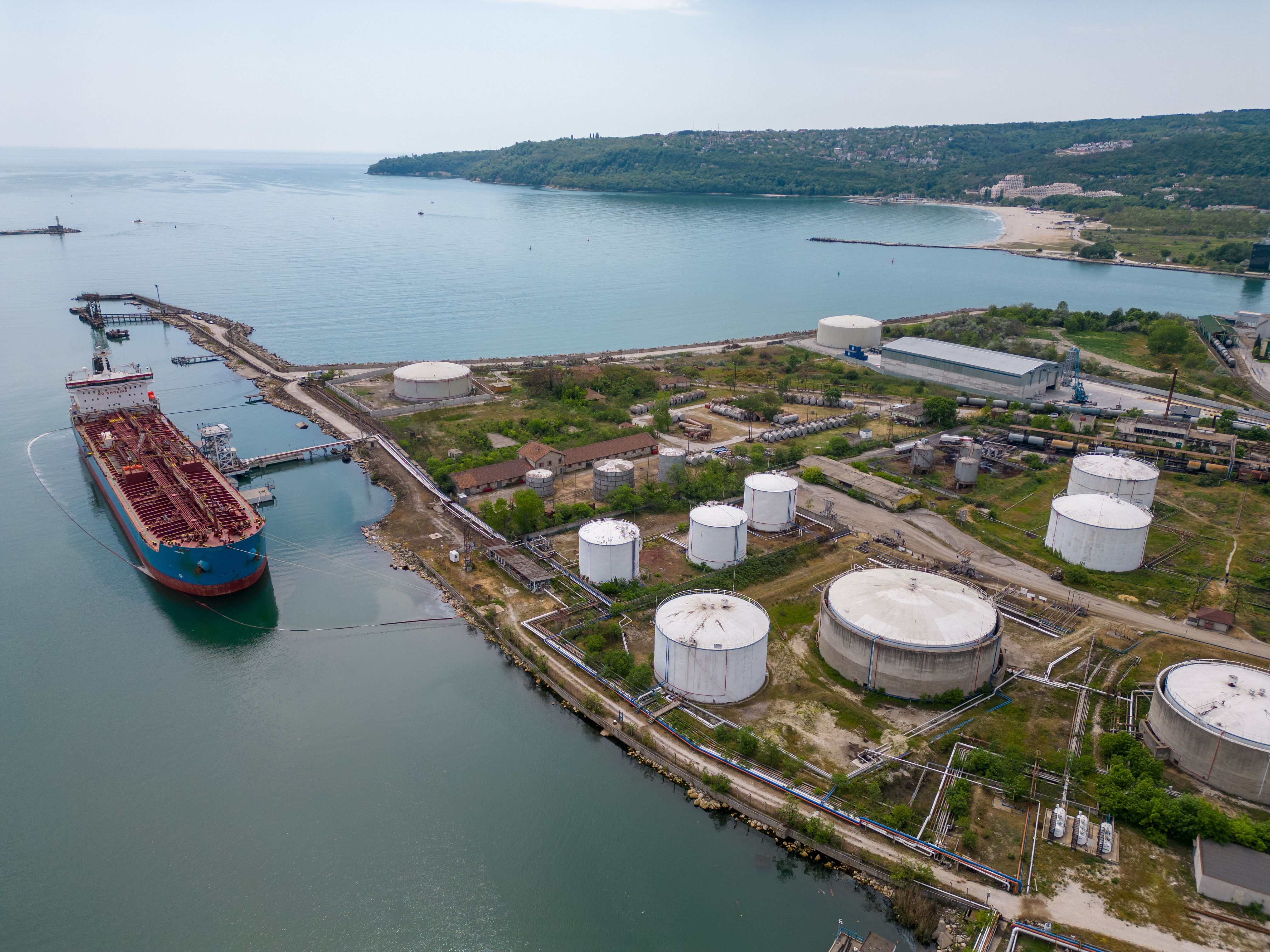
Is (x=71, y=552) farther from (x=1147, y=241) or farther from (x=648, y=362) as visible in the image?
(x=1147, y=241)

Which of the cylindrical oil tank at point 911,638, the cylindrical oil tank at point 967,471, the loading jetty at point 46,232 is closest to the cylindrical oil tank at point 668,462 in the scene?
the cylindrical oil tank at point 967,471

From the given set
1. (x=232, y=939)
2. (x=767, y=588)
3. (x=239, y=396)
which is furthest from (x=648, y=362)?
(x=232, y=939)

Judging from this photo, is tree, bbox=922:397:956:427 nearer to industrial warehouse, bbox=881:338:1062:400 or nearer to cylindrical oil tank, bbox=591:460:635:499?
industrial warehouse, bbox=881:338:1062:400

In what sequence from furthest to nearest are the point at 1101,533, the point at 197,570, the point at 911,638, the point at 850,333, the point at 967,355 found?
the point at 850,333 < the point at 967,355 < the point at 1101,533 < the point at 197,570 < the point at 911,638

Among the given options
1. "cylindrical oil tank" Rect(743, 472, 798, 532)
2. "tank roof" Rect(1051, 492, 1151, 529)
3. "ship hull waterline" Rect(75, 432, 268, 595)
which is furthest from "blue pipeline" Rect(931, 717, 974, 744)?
"ship hull waterline" Rect(75, 432, 268, 595)

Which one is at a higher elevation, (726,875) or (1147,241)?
(1147,241)

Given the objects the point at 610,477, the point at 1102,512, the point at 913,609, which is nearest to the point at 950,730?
the point at 913,609

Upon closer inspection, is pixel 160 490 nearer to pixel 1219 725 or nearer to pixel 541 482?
pixel 541 482
